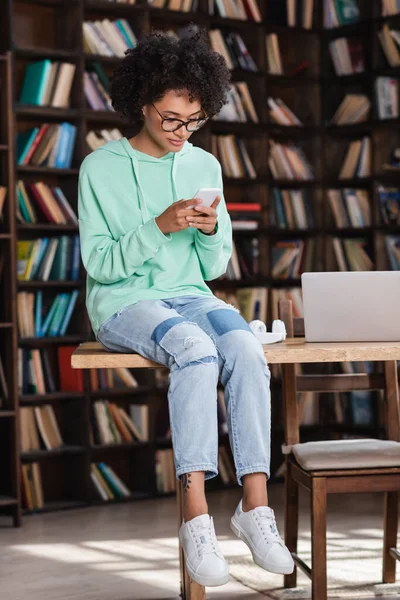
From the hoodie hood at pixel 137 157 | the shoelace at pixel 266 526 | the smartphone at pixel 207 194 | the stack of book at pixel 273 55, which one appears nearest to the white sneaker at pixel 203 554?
the shoelace at pixel 266 526

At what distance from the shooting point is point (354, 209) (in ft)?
16.5

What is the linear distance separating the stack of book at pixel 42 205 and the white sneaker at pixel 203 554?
102 inches

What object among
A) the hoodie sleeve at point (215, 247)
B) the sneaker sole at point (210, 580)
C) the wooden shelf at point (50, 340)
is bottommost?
the sneaker sole at point (210, 580)

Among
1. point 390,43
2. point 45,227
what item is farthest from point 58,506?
point 390,43

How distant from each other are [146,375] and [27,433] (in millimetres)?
653

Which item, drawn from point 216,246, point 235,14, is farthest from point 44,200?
point 216,246

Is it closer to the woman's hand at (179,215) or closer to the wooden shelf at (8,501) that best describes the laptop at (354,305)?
the woman's hand at (179,215)

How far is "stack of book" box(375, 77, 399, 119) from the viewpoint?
485 centimetres

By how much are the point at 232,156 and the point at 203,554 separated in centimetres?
320

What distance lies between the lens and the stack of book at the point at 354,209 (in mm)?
5012

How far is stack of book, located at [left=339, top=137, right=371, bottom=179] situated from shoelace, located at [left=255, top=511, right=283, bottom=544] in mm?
3155

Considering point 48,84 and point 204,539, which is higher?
point 48,84

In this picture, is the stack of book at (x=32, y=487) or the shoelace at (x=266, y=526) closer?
the shoelace at (x=266, y=526)

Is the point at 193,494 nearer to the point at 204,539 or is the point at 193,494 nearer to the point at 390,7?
the point at 204,539
